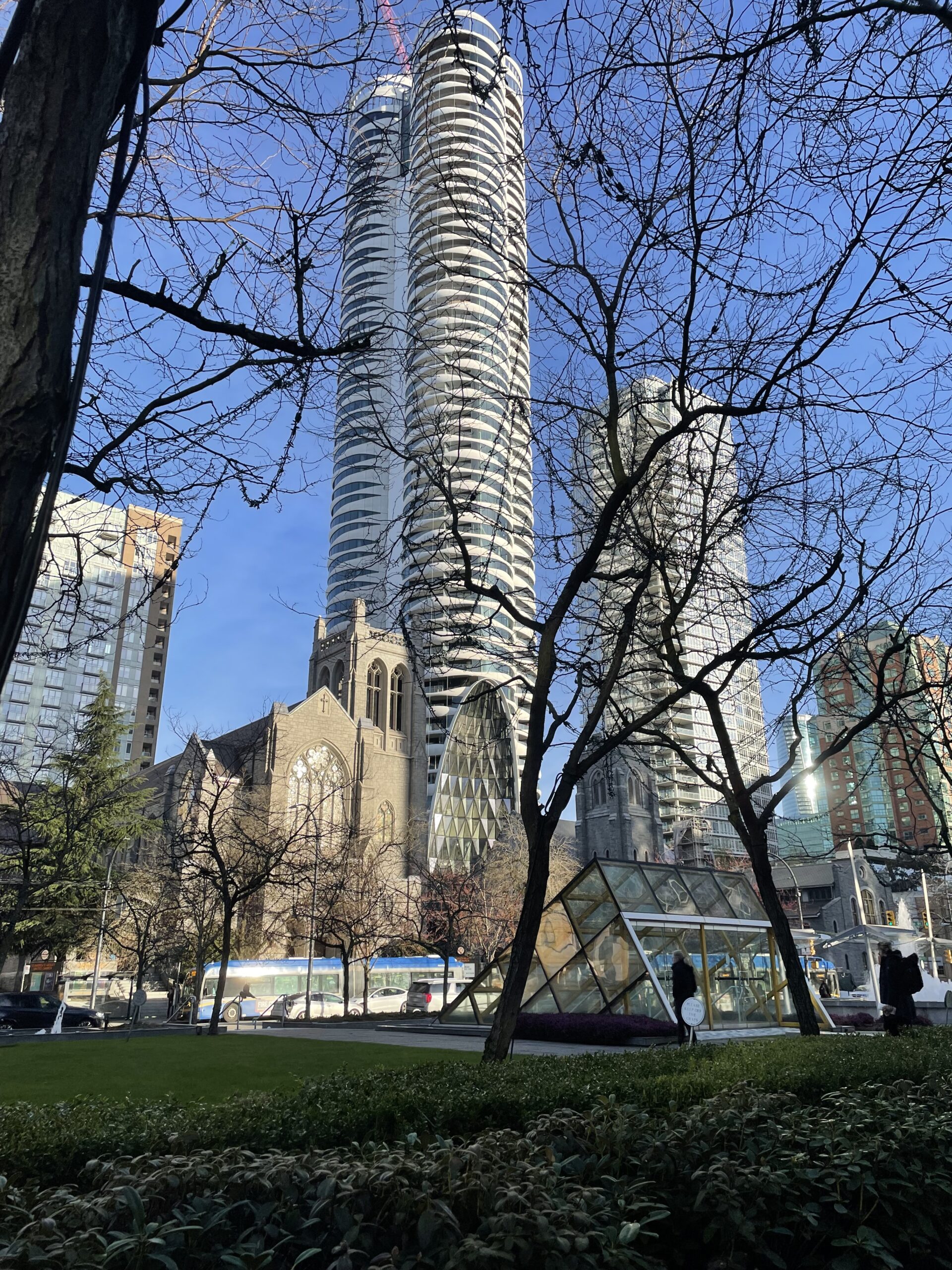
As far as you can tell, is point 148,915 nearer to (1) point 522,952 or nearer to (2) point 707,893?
(2) point 707,893

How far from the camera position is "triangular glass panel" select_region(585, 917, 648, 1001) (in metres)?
18.4

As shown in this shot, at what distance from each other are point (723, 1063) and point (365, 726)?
74025 mm

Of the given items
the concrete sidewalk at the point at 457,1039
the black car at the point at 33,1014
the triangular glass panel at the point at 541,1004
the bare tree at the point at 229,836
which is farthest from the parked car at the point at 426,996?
the triangular glass panel at the point at 541,1004

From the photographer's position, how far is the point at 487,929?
51.2 meters

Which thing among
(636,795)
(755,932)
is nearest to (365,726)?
(636,795)

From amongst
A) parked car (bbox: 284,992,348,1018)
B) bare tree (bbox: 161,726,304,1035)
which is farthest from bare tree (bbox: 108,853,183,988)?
parked car (bbox: 284,992,348,1018)

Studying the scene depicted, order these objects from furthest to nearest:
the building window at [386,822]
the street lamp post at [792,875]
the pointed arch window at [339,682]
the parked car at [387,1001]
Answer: the pointed arch window at [339,682] → the building window at [386,822] → the parked car at [387,1001] → the street lamp post at [792,875]

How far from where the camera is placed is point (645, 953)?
18516mm

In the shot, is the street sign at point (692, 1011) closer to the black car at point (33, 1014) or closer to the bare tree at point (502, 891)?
the black car at point (33, 1014)

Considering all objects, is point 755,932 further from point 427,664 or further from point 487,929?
point 487,929

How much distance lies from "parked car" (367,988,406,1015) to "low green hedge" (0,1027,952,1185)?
3712cm

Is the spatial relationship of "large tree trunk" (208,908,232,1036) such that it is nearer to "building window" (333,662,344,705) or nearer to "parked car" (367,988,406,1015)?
"parked car" (367,988,406,1015)

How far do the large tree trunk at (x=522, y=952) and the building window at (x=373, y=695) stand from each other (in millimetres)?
77210

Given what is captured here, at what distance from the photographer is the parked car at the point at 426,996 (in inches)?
1526
